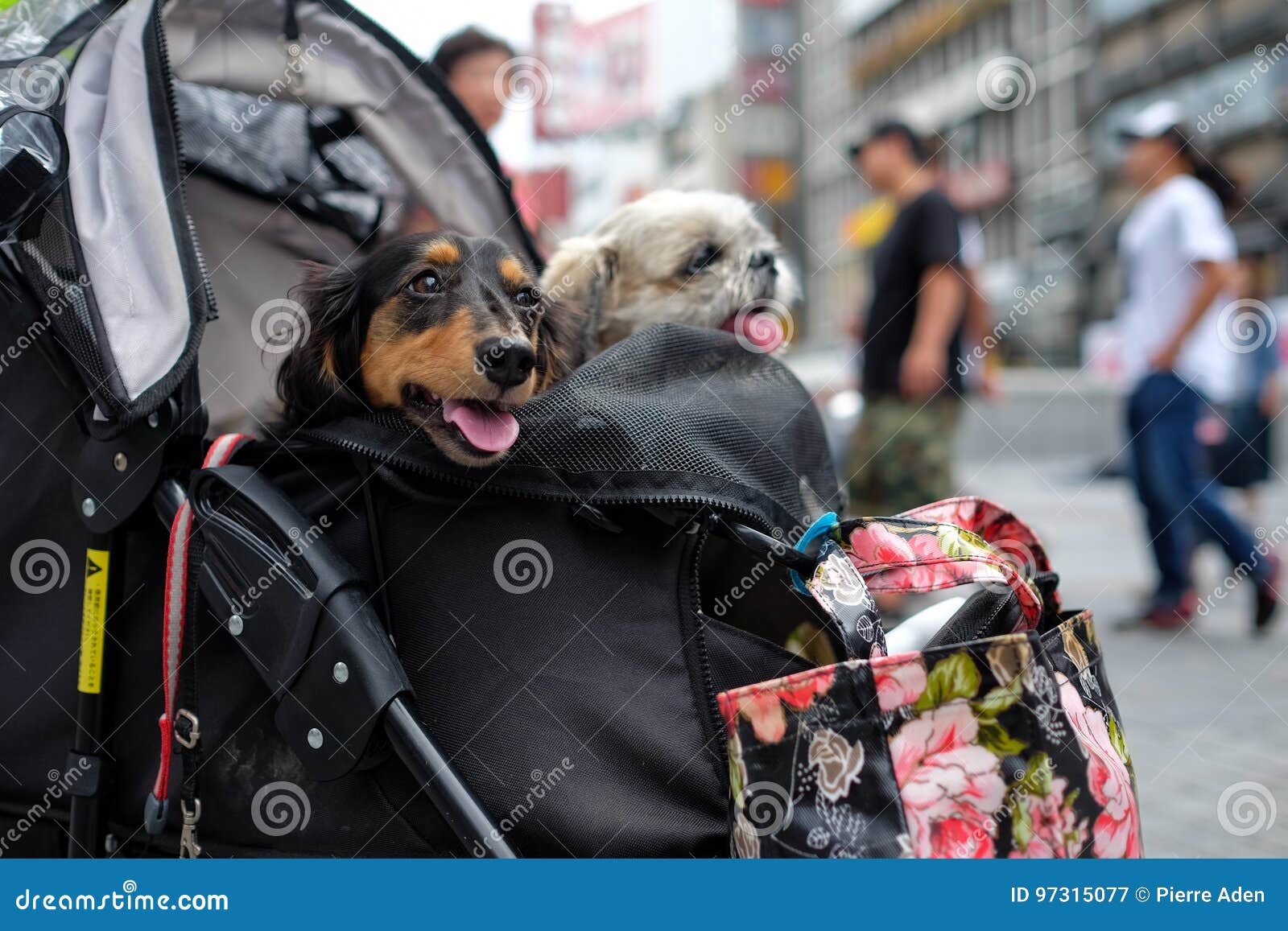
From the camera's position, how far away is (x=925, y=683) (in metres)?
1.29

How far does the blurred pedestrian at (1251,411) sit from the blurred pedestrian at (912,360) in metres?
1.77

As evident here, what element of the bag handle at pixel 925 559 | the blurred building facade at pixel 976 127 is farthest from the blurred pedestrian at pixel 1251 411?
the blurred building facade at pixel 976 127

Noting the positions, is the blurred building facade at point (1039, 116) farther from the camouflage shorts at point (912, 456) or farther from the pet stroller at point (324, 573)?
the pet stroller at point (324, 573)

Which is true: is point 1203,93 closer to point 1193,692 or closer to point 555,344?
point 1193,692

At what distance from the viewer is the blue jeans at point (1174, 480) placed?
178 inches

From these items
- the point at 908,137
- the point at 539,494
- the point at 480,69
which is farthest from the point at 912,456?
the point at 539,494

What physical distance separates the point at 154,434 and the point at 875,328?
11.4 feet

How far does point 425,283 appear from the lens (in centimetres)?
181

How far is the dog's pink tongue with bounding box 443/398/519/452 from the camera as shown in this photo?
5.01 ft

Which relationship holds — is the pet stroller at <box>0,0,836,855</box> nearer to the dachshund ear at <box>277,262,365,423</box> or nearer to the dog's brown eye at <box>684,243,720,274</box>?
the dachshund ear at <box>277,262,365,423</box>

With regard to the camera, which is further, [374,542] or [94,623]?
→ [94,623]

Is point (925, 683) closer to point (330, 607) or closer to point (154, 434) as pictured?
point (330, 607)

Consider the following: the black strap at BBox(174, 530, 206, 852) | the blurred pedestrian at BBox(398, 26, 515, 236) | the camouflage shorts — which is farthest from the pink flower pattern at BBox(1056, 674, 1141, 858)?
the camouflage shorts

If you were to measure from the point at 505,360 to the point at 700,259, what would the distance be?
1.38m
